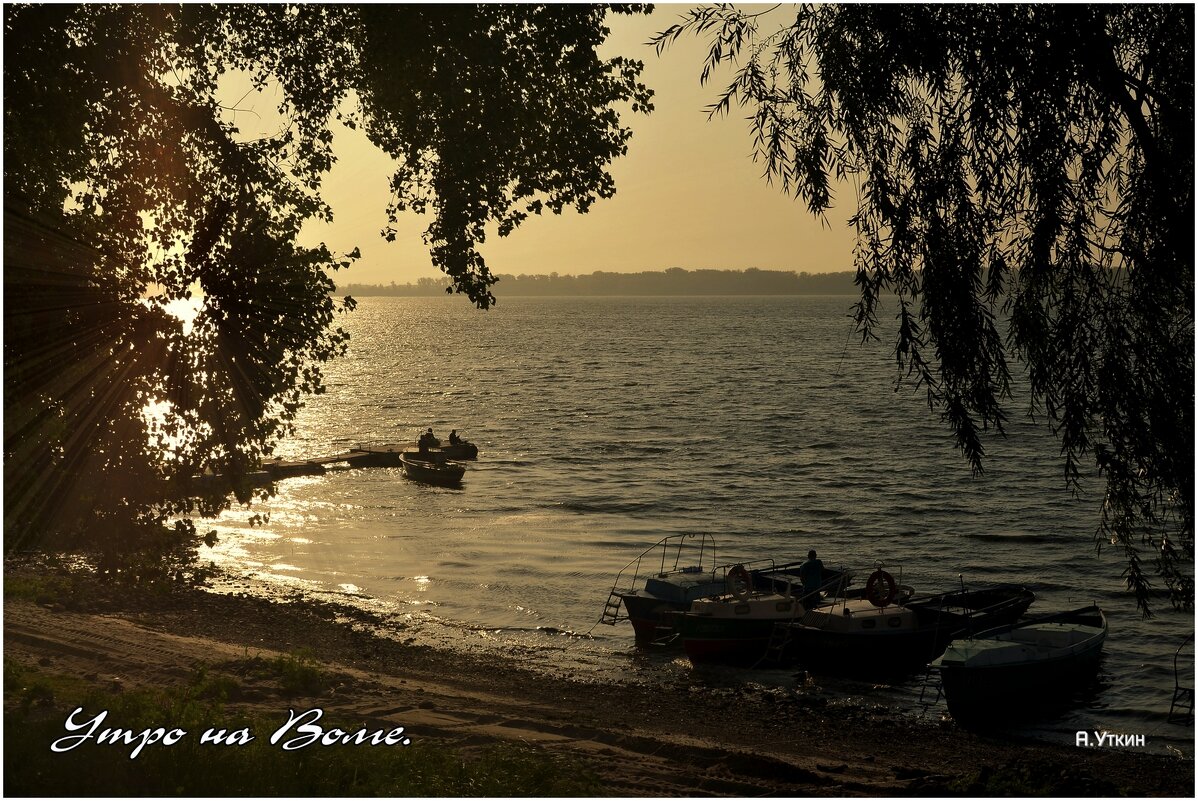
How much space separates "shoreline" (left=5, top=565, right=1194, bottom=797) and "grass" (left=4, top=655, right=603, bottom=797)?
1.07 metres

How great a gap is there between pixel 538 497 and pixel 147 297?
4163 cm

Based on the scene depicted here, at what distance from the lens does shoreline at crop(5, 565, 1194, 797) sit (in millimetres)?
16672

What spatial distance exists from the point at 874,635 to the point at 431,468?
3579 cm

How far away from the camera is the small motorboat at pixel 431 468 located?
57.9 meters

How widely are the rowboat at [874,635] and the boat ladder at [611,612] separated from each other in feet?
19.1

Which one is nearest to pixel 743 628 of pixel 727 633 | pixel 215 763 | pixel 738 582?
pixel 727 633

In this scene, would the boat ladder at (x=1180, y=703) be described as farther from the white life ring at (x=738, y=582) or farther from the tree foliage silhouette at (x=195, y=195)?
the tree foliage silhouette at (x=195, y=195)

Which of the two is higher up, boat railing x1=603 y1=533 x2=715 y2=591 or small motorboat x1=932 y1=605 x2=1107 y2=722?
small motorboat x1=932 y1=605 x2=1107 y2=722

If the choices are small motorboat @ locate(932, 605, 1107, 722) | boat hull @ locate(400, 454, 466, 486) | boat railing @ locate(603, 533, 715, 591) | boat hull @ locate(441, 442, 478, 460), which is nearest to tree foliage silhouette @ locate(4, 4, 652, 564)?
small motorboat @ locate(932, 605, 1107, 722)

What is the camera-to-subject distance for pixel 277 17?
13.5 m

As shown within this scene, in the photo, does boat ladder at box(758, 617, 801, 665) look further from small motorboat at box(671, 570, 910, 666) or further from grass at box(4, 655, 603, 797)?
grass at box(4, 655, 603, 797)

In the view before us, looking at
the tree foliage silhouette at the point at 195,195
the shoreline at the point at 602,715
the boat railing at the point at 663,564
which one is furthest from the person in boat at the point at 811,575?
the tree foliage silhouette at the point at 195,195

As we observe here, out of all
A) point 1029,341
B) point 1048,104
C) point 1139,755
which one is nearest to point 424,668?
point 1139,755

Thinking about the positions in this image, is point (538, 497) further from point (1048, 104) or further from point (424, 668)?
point (1048, 104)
